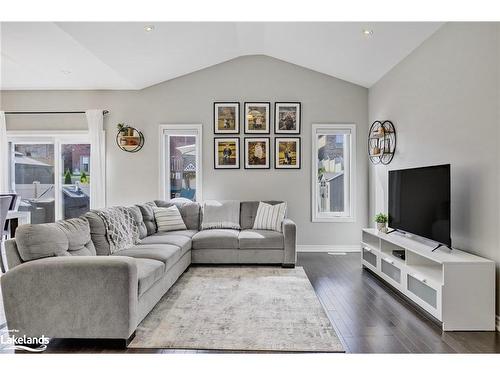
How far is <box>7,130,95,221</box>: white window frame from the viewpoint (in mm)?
5754

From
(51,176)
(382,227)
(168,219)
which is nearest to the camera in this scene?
(382,227)

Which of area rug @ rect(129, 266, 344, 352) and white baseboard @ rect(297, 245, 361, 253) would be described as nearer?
area rug @ rect(129, 266, 344, 352)

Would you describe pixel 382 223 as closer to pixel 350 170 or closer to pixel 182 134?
pixel 350 170

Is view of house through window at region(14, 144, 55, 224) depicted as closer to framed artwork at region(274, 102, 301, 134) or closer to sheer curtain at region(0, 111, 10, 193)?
sheer curtain at region(0, 111, 10, 193)

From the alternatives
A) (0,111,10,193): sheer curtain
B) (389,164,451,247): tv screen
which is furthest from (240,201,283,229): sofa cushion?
(0,111,10,193): sheer curtain

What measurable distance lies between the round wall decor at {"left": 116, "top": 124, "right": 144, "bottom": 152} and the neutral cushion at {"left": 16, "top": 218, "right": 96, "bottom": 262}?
2840 mm

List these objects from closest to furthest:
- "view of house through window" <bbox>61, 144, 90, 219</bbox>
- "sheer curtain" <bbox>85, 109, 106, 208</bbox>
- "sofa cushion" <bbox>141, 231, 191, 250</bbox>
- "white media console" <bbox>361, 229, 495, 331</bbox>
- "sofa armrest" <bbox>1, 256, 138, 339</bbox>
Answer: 1. "sofa armrest" <bbox>1, 256, 138, 339</bbox>
2. "white media console" <bbox>361, 229, 495, 331</bbox>
3. "sofa cushion" <bbox>141, 231, 191, 250</bbox>
4. "sheer curtain" <bbox>85, 109, 106, 208</bbox>
5. "view of house through window" <bbox>61, 144, 90, 219</bbox>

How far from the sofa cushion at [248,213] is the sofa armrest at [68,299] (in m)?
2.97

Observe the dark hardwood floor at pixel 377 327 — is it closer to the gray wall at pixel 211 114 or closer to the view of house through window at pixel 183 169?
the gray wall at pixel 211 114

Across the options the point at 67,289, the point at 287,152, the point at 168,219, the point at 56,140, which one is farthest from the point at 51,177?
the point at 67,289

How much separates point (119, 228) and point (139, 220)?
67 cm

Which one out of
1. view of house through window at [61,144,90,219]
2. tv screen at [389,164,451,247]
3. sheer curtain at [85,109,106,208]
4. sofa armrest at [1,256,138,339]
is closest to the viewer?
sofa armrest at [1,256,138,339]

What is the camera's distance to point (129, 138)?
226 inches

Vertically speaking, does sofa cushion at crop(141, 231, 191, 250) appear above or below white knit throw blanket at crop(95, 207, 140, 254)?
below
